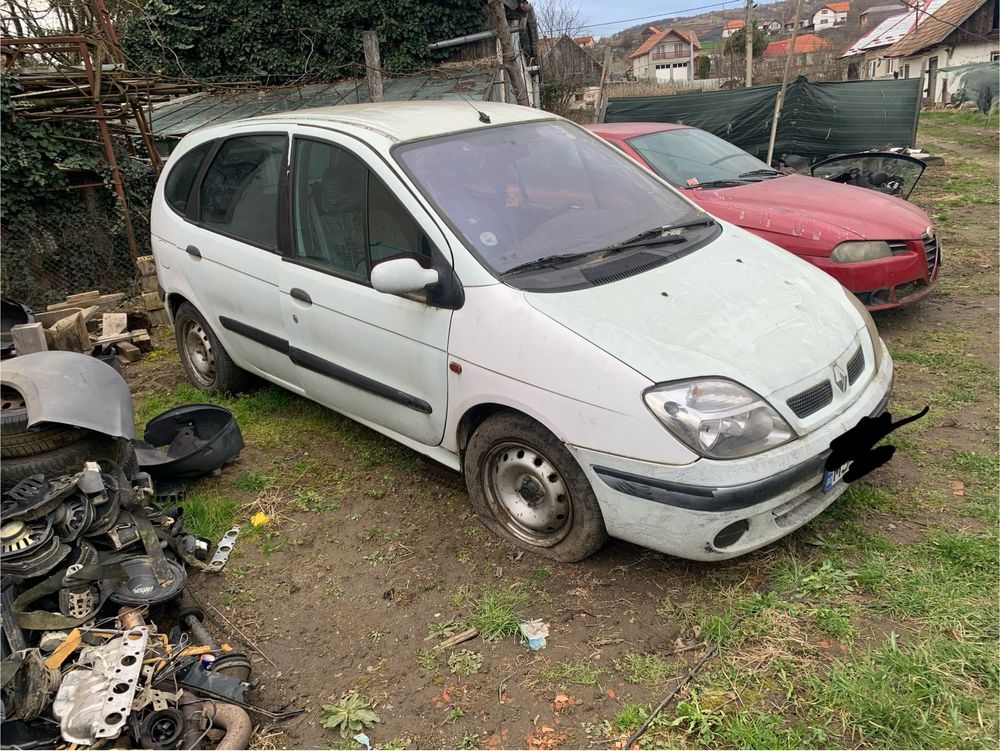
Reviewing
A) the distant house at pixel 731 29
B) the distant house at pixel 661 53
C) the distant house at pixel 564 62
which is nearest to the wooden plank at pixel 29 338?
the distant house at pixel 564 62

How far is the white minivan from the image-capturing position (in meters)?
2.60

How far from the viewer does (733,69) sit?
37219 millimetres

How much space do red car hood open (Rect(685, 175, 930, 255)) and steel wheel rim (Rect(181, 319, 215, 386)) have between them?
4.16 metres

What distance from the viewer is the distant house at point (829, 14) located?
97188mm

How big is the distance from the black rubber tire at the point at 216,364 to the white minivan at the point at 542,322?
1.58ft

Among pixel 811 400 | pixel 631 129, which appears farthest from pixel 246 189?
pixel 631 129

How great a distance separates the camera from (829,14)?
103 m

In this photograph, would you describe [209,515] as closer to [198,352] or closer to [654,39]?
[198,352]

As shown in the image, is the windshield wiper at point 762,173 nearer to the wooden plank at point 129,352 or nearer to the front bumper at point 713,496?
the front bumper at point 713,496

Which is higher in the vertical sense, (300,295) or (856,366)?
(300,295)

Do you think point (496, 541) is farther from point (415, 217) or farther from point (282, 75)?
point (282, 75)

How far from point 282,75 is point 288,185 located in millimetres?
12221

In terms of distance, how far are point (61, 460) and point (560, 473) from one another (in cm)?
240

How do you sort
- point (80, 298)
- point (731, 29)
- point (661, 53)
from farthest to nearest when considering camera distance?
point (661, 53) < point (731, 29) < point (80, 298)
